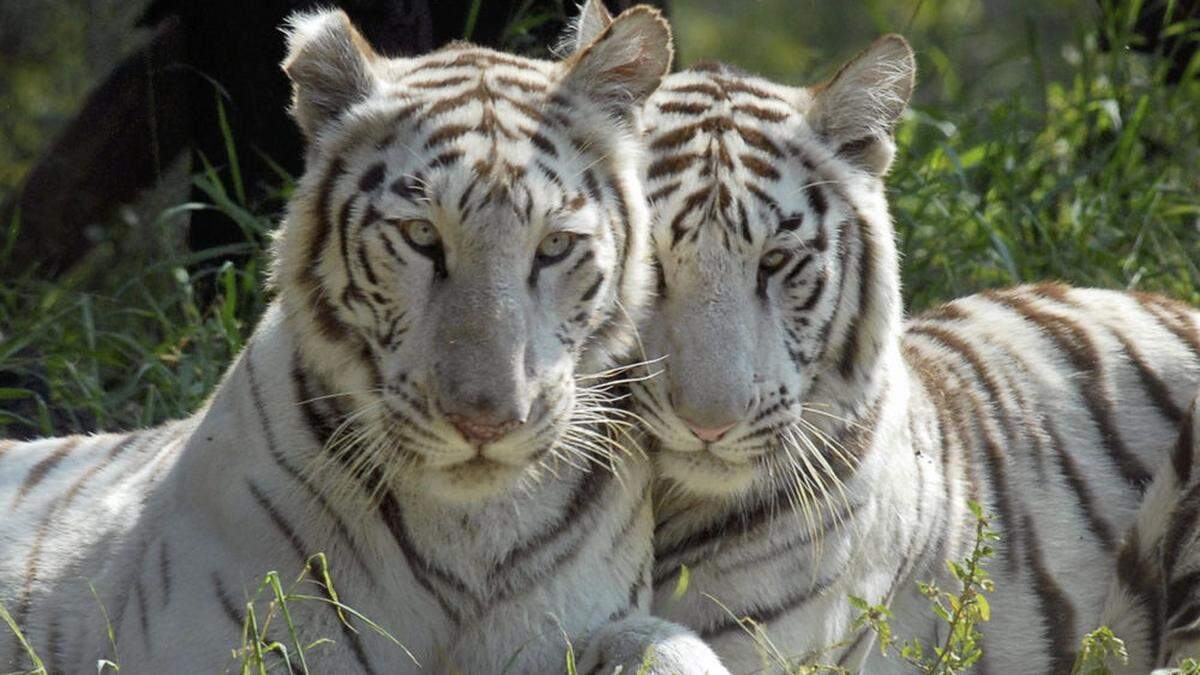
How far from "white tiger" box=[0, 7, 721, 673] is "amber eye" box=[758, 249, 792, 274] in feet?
0.73

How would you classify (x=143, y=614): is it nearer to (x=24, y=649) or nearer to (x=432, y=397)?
(x=24, y=649)

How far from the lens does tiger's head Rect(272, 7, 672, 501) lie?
104 inches

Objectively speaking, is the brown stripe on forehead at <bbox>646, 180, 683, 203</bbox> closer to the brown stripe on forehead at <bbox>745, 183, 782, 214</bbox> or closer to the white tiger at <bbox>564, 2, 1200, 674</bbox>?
the white tiger at <bbox>564, 2, 1200, 674</bbox>

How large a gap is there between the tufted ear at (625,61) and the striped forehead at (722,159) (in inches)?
5.5

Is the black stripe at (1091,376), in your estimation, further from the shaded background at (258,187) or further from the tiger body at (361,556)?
the tiger body at (361,556)

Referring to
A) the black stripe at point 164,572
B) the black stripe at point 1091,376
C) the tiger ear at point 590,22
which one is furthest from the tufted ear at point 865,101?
the black stripe at point 164,572

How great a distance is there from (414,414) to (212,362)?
1947mm

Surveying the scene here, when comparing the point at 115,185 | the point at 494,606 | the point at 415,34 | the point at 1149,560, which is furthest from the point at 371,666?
the point at 115,185

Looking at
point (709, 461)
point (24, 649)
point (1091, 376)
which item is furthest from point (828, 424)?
point (24, 649)

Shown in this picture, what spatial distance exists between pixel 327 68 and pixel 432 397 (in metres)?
0.62

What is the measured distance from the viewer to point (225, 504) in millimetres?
2938

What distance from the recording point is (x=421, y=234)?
270 cm

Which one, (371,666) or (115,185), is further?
(115,185)

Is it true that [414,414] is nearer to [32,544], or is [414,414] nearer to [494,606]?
[494,606]
